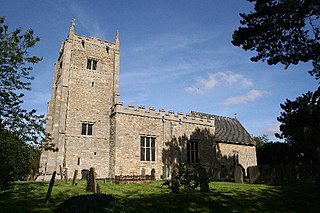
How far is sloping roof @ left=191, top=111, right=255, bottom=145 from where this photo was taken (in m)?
30.8

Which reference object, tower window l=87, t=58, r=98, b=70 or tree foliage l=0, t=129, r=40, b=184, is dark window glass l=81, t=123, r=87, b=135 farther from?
tree foliage l=0, t=129, r=40, b=184

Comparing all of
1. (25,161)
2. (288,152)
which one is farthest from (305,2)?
(288,152)

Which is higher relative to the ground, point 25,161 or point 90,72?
point 90,72

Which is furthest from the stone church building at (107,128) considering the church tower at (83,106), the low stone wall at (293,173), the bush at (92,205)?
the bush at (92,205)

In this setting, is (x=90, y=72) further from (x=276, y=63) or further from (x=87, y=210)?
(x=87, y=210)

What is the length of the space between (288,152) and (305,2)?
28.2 metres

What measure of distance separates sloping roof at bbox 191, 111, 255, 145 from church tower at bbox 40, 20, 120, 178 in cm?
1199

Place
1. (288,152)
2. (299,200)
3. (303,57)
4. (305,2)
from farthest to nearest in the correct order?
(288,152), (303,57), (305,2), (299,200)

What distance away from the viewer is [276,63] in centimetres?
1259

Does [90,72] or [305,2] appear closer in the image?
[305,2]

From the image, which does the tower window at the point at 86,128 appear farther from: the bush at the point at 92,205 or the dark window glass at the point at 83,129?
the bush at the point at 92,205

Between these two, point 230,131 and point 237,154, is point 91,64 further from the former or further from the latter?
point 237,154

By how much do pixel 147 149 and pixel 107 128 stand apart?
436cm

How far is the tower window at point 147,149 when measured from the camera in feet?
78.6
